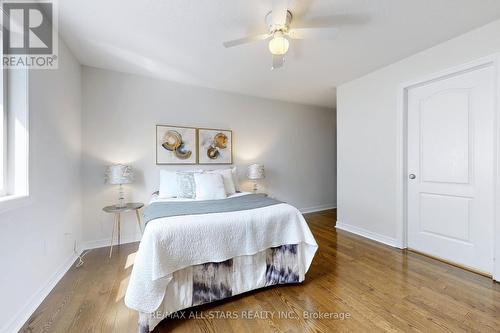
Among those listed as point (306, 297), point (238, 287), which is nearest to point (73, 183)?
point (238, 287)

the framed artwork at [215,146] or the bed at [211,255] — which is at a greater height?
the framed artwork at [215,146]

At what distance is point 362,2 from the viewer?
169 cm

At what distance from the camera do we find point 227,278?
1701 mm

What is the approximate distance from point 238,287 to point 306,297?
1.88ft

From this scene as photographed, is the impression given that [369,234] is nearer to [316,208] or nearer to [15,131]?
[316,208]

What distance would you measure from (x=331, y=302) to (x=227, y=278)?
852 millimetres

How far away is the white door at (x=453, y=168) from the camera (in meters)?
2.06

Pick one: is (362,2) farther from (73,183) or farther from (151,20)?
(73,183)

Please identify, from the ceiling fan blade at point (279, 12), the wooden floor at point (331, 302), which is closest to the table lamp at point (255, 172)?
the wooden floor at point (331, 302)

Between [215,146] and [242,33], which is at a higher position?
[242,33]

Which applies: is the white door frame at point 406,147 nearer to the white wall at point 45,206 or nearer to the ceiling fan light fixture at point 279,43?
the ceiling fan light fixture at point 279,43

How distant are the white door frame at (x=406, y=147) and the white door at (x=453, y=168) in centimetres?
5

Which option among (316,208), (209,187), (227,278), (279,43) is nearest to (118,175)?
(209,187)

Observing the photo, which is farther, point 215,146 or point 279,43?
point 215,146
